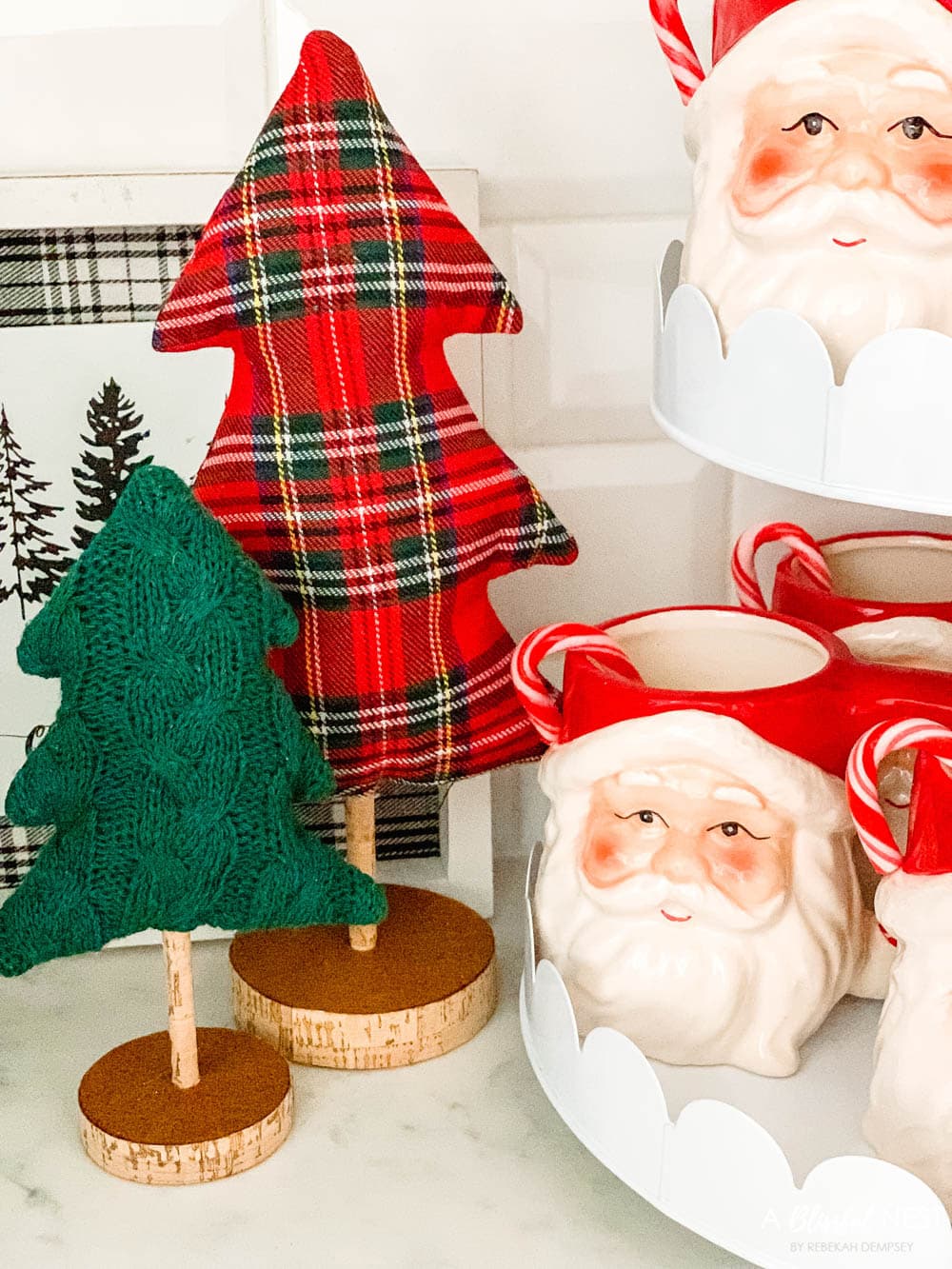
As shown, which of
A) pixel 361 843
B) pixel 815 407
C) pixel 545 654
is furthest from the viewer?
pixel 361 843

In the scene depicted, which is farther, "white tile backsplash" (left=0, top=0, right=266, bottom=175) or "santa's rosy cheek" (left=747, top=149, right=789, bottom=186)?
"white tile backsplash" (left=0, top=0, right=266, bottom=175)

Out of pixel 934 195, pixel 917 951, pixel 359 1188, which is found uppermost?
pixel 934 195

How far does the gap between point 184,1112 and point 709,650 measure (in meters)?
0.28

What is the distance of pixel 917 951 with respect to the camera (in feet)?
1.57

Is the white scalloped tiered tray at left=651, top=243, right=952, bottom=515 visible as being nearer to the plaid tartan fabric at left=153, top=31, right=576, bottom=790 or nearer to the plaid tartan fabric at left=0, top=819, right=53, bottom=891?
the plaid tartan fabric at left=153, top=31, right=576, bottom=790

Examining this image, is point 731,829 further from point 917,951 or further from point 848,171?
point 848,171

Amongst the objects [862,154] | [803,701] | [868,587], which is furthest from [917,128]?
[868,587]

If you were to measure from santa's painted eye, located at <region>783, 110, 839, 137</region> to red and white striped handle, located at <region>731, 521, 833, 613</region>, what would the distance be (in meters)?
0.23

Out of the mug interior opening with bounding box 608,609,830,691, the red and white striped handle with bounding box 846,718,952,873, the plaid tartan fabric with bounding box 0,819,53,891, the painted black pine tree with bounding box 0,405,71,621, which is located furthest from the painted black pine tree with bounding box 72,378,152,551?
the red and white striped handle with bounding box 846,718,952,873

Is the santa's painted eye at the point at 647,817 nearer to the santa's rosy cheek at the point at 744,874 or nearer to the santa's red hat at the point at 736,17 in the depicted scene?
the santa's rosy cheek at the point at 744,874

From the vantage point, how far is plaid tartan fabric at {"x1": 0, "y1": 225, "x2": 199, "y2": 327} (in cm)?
67

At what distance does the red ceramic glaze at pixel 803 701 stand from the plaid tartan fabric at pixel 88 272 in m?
0.28

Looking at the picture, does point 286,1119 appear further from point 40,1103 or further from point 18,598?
point 18,598

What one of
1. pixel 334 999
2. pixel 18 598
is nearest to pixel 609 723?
pixel 334 999
